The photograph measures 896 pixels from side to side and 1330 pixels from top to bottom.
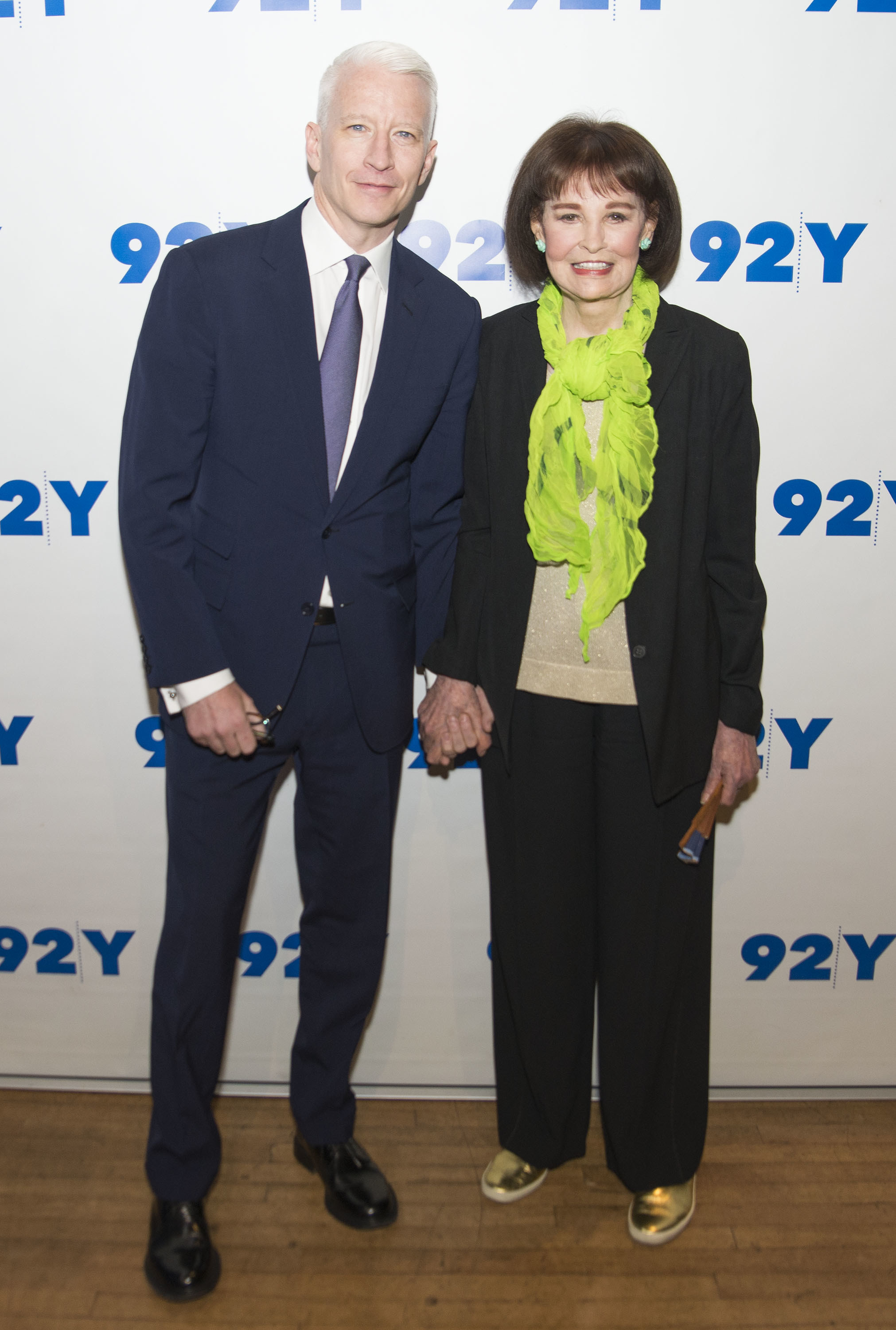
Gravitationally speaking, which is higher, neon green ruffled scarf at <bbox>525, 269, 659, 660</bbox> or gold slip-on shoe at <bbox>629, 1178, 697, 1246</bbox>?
neon green ruffled scarf at <bbox>525, 269, 659, 660</bbox>

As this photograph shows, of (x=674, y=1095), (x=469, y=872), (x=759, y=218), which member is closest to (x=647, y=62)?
(x=759, y=218)

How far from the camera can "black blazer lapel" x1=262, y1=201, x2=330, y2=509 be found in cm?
169

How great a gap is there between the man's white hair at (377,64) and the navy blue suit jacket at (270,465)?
185 mm

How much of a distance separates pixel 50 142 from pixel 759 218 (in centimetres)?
137

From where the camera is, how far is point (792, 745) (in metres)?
2.30

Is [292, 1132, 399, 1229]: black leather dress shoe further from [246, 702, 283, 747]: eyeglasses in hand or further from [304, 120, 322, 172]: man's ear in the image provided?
[304, 120, 322, 172]: man's ear

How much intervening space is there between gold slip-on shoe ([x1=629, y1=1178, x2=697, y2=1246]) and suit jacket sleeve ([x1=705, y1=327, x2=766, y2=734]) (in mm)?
948

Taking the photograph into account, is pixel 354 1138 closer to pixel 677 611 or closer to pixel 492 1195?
pixel 492 1195

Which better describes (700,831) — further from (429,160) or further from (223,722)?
(429,160)

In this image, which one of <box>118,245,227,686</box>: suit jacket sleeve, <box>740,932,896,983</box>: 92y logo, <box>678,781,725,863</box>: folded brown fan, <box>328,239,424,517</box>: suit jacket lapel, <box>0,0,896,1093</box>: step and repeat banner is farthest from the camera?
<box>740,932,896,983</box>: 92y logo

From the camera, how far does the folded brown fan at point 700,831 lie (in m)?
1.85

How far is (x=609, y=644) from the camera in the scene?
5.90 ft

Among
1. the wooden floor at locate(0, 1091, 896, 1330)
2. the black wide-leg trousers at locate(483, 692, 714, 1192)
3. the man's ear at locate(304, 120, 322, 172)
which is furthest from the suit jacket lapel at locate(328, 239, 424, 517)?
the wooden floor at locate(0, 1091, 896, 1330)

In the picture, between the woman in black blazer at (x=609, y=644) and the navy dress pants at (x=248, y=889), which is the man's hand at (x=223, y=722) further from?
the woman in black blazer at (x=609, y=644)
